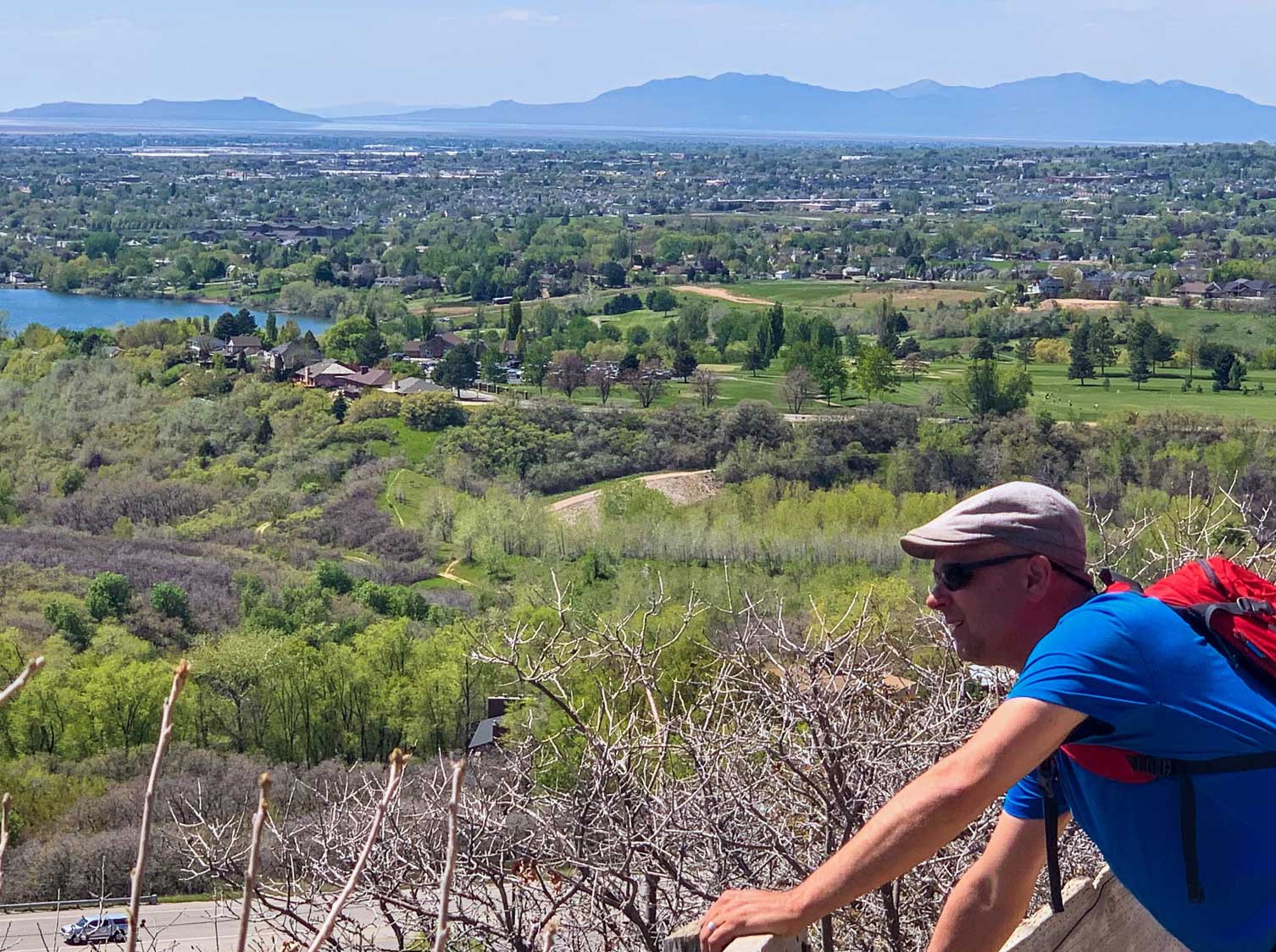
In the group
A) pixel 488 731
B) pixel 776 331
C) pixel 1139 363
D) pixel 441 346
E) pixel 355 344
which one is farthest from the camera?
pixel 776 331

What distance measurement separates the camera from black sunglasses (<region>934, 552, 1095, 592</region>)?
1.46 metres

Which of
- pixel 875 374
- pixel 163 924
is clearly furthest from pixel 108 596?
pixel 875 374

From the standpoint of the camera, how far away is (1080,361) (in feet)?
113

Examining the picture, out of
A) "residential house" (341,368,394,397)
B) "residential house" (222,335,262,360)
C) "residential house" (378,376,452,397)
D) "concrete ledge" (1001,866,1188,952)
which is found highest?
"concrete ledge" (1001,866,1188,952)

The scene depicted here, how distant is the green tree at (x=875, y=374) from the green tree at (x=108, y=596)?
19201mm

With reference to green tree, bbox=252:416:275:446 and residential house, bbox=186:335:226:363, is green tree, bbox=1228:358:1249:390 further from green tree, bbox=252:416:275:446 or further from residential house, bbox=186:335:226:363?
residential house, bbox=186:335:226:363

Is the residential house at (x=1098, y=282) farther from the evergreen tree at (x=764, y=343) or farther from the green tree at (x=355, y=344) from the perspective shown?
the green tree at (x=355, y=344)

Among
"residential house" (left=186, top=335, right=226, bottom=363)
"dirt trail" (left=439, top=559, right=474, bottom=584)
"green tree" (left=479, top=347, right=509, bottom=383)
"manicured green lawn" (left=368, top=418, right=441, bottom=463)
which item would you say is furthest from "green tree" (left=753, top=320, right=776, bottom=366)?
"dirt trail" (left=439, top=559, right=474, bottom=584)

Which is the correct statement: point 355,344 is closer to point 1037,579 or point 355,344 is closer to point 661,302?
point 661,302

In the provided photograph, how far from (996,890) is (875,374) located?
32.2m

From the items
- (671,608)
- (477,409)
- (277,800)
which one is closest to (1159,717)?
(277,800)

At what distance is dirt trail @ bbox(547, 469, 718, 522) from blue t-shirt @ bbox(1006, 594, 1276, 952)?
23048mm

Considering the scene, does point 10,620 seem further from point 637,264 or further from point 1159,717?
point 637,264

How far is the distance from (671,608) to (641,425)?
627 inches
